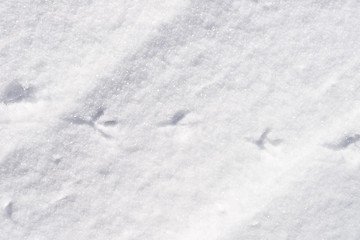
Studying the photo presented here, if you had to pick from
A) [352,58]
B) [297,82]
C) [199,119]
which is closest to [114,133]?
[199,119]

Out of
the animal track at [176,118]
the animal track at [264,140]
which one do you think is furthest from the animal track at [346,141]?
the animal track at [176,118]

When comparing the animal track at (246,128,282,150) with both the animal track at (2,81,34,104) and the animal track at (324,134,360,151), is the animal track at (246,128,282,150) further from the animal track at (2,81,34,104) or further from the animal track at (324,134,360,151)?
the animal track at (2,81,34,104)

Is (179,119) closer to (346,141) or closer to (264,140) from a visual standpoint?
(264,140)

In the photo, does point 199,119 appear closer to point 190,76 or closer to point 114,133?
point 190,76

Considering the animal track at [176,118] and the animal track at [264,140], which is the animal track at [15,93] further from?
the animal track at [264,140]

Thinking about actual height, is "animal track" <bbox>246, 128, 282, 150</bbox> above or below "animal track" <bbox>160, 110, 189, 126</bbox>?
below

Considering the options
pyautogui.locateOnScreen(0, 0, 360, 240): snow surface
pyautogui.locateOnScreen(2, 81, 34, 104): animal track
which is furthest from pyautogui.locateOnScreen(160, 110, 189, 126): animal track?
pyautogui.locateOnScreen(2, 81, 34, 104): animal track

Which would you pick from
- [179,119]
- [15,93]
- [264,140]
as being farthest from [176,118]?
[15,93]

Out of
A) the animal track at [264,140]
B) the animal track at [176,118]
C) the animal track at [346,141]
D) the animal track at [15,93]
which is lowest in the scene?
the animal track at [346,141]
